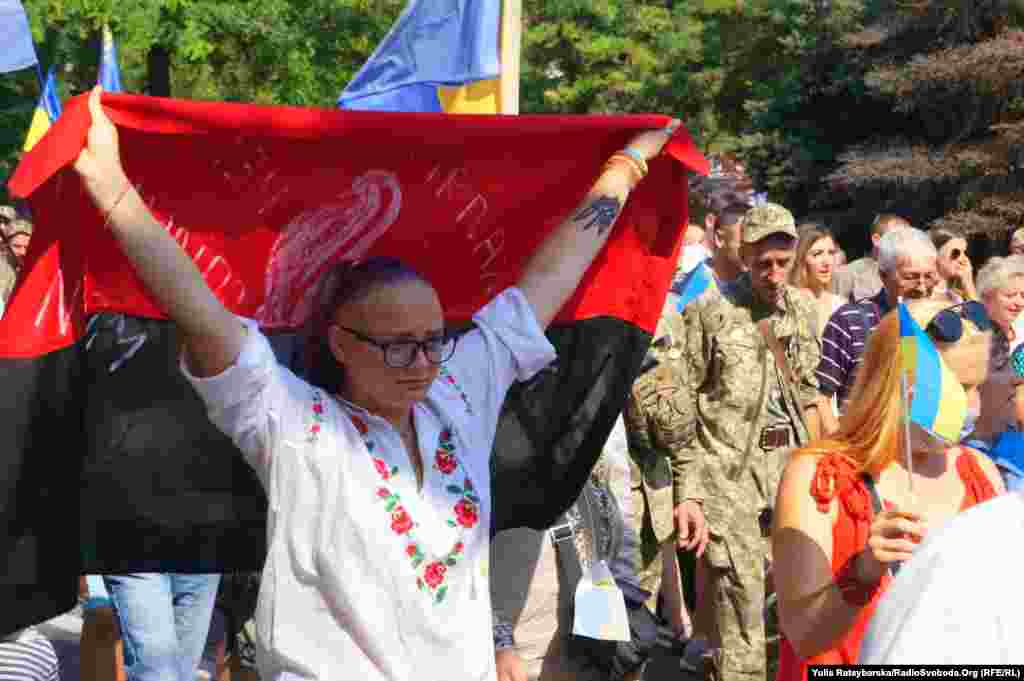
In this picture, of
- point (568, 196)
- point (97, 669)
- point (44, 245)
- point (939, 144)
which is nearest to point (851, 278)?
point (97, 669)

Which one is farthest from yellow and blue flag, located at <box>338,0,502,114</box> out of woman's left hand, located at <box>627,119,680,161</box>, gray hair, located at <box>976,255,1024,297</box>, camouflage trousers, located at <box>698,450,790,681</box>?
woman's left hand, located at <box>627,119,680,161</box>

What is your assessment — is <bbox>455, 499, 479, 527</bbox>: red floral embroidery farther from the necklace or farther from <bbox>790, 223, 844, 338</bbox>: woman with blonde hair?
<bbox>790, 223, 844, 338</bbox>: woman with blonde hair

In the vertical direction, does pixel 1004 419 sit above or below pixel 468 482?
below

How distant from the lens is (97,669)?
738cm

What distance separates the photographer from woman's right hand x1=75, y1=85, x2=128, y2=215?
3.65 m

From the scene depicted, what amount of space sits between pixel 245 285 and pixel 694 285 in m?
3.74

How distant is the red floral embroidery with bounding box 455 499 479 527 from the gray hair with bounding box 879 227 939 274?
4828 millimetres

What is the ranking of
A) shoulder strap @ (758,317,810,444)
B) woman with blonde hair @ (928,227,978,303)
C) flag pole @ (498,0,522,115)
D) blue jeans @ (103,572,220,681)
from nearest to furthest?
blue jeans @ (103,572,220,681) → flag pole @ (498,0,522,115) → shoulder strap @ (758,317,810,444) → woman with blonde hair @ (928,227,978,303)

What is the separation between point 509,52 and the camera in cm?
729

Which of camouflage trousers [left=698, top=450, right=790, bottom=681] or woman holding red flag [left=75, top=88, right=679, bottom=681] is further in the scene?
camouflage trousers [left=698, top=450, right=790, bottom=681]

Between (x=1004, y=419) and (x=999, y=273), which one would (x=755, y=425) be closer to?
(x=999, y=273)

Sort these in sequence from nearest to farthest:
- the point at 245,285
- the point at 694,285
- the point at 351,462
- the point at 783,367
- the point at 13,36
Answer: the point at 351,462 → the point at 245,285 → the point at 13,36 → the point at 694,285 → the point at 783,367

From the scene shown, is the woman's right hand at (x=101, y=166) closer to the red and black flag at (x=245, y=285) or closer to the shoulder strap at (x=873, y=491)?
the red and black flag at (x=245, y=285)

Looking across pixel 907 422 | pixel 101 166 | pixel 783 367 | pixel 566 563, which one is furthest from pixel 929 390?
pixel 783 367
